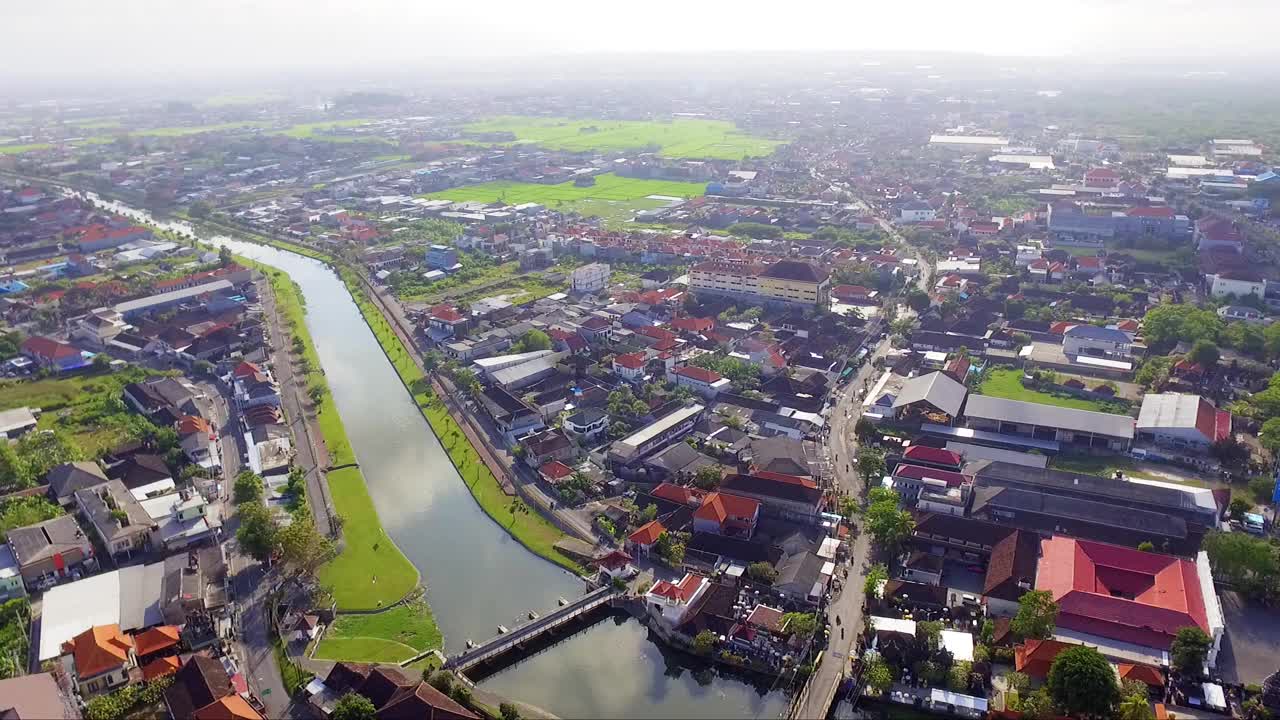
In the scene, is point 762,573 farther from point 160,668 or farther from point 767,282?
point 767,282

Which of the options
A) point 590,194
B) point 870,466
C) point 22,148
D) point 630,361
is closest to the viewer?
point 870,466

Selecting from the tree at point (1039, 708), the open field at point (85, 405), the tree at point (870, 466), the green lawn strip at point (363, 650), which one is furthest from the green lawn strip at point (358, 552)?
the tree at point (1039, 708)

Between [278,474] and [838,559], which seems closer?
[838,559]

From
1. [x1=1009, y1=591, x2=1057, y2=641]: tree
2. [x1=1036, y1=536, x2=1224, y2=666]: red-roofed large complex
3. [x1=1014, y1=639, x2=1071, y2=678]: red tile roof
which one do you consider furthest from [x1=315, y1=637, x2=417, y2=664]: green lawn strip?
[x1=1036, y1=536, x2=1224, y2=666]: red-roofed large complex

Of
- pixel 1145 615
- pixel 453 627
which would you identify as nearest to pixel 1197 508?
pixel 1145 615

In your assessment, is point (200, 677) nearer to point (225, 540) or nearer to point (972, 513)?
point (225, 540)

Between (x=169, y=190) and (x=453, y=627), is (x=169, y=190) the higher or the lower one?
the higher one

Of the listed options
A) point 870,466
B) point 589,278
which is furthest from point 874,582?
point 589,278
